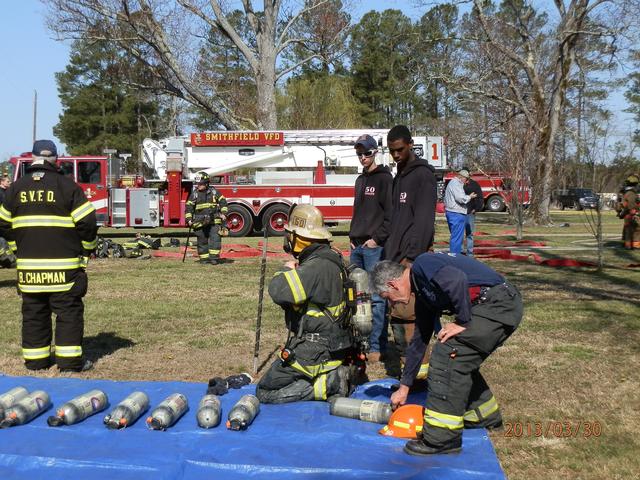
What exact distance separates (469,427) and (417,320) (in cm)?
77

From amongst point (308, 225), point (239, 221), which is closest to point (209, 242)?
point (239, 221)

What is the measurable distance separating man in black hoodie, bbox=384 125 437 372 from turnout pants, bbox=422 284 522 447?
4.39 feet

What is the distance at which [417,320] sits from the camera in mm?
4660

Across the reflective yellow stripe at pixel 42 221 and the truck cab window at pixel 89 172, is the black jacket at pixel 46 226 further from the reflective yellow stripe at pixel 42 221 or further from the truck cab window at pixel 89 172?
the truck cab window at pixel 89 172

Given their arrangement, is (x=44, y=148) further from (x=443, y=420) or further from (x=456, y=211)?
(x=456, y=211)

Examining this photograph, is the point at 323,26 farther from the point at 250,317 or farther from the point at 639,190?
the point at 250,317

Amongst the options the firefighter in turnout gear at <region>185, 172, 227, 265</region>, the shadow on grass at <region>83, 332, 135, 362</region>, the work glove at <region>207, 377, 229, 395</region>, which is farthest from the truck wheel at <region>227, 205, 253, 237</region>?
the work glove at <region>207, 377, 229, 395</region>

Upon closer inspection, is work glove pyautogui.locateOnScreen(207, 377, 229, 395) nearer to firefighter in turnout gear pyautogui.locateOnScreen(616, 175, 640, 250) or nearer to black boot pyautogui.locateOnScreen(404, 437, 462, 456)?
black boot pyautogui.locateOnScreen(404, 437, 462, 456)

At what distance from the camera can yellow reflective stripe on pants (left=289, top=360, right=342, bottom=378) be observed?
5.16m

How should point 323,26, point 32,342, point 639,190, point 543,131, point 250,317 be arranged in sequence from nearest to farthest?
1. point 32,342
2. point 250,317
3. point 639,190
4. point 543,131
5. point 323,26

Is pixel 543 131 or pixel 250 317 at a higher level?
pixel 543 131

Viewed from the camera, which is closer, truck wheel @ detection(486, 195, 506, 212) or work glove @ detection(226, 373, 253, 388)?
work glove @ detection(226, 373, 253, 388)

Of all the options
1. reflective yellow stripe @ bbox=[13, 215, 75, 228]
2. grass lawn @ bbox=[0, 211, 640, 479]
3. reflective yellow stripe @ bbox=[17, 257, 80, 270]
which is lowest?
grass lawn @ bbox=[0, 211, 640, 479]

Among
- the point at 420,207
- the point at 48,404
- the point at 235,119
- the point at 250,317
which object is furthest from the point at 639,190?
the point at 235,119
